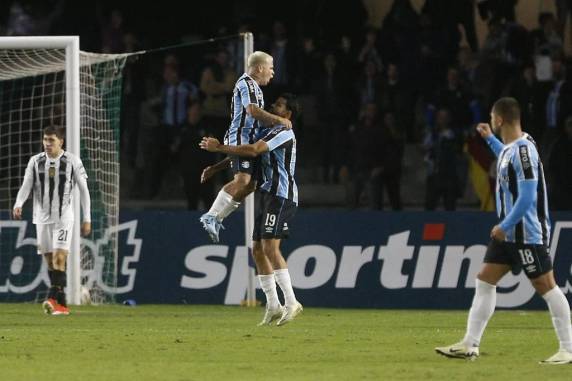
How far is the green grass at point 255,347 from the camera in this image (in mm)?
9758

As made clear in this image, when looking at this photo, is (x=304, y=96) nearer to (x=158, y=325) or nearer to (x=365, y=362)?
(x=158, y=325)

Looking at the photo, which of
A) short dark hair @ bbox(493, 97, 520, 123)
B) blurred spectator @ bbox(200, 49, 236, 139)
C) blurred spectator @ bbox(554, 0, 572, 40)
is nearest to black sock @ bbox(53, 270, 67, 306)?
short dark hair @ bbox(493, 97, 520, 123)

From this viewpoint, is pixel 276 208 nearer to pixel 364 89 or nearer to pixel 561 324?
pixel 561 324

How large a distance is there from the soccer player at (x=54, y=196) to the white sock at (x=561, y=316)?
7159mm

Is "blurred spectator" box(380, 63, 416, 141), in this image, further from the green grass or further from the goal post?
the green grass

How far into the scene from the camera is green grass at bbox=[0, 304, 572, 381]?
9758 millimetres

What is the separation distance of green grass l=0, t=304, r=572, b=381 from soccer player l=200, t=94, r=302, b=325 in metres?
0.36

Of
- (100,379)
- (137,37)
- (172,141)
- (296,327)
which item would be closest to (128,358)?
(100,379)

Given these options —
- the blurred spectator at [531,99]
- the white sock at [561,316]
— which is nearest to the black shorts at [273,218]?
the white sock at [561,316]

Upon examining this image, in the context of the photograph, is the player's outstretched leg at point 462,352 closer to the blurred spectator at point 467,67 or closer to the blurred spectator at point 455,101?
the blurred spectator at point 455,101

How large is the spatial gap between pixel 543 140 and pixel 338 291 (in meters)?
5.51

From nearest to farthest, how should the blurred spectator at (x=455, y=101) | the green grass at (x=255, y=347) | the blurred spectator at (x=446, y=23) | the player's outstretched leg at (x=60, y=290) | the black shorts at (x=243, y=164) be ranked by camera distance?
the green grass at (x=255, y=347) < the black shorts at (x=243, y=164) < the player's outstretched leg at (x=60, y=290) < the blurred spectator at (x=455, y=101) < the blurred spectator at (x=446, y=23)

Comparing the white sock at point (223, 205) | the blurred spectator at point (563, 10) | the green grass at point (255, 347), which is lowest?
the green grass at point (255, 347)

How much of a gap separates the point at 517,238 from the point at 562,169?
11.6 m
